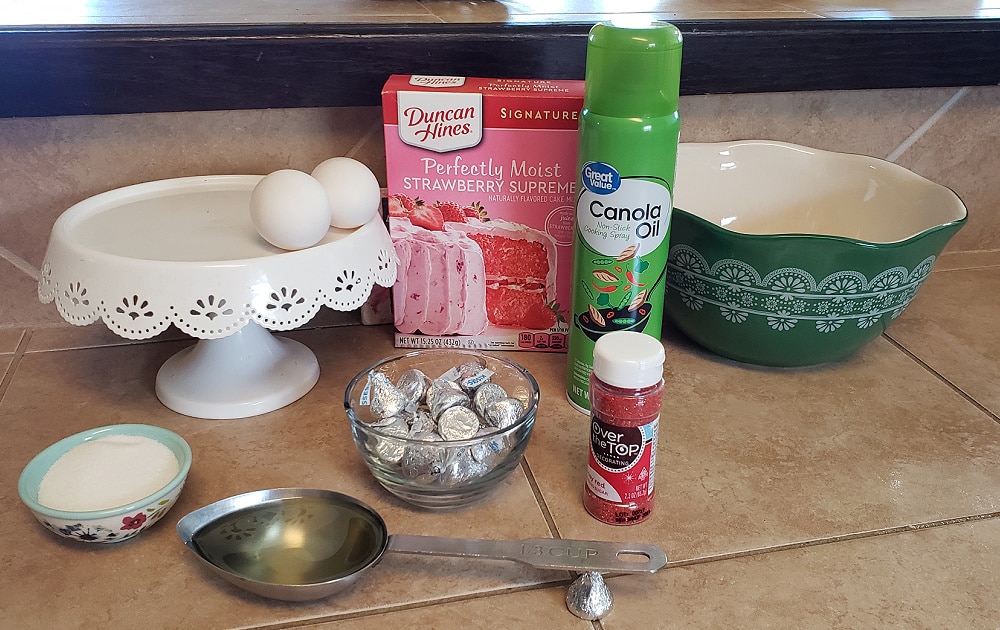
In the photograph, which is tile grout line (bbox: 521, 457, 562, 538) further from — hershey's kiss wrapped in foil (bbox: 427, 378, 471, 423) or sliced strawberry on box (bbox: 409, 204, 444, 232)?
sliced strawberry on box (bbox: 409, 204, 444, 232)

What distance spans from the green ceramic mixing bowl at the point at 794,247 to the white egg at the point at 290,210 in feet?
1.05

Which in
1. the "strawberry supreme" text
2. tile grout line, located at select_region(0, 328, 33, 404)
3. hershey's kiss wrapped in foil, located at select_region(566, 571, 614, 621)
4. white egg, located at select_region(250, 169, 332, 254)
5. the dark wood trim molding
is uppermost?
the dark wood trim molding

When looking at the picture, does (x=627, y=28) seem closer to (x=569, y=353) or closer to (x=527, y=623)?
(x=569, y=353)

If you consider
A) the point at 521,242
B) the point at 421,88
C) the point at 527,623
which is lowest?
the point at 527,623

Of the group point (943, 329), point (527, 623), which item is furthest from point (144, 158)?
point (943, 329)

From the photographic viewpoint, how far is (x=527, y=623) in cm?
A: 57

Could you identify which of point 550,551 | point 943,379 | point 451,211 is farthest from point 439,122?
point 943,379

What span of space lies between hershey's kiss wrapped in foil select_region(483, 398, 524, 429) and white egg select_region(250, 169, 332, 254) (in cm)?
20

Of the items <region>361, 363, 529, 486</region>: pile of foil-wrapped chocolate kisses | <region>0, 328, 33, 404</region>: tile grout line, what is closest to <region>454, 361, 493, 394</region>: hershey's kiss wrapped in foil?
<region>361, 363, 529, 486</region>: pile of foil-wrapped chocolate kisses

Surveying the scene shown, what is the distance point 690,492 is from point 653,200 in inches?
9.2

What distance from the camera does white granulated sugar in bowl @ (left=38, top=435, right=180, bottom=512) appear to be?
0.62 meters

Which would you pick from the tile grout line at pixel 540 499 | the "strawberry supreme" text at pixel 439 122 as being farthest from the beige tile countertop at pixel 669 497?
the "strawberry supreme" text at pixel 439 122

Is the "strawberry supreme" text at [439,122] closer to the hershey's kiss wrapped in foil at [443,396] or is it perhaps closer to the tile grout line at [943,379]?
the hershey's kiss wrapped in foil at [443,396]

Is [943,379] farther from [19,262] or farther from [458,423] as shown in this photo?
[19,262]
